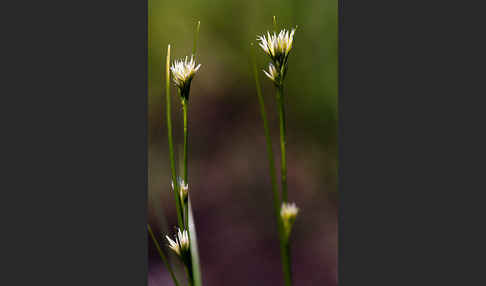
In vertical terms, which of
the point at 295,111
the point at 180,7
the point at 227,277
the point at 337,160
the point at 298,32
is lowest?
the point at 227,277

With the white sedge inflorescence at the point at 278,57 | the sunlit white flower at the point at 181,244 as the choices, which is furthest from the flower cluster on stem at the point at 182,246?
the white sedge inflorescence at the point at 278,57

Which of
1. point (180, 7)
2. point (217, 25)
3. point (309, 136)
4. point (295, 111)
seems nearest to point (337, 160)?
point (309, 136)

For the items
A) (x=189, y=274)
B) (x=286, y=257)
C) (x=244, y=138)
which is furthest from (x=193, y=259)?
(x=244, y=138)

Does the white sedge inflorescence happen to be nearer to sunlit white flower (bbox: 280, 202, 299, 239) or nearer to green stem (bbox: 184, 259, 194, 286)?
sunlit white flower (bbox: 280, 202, 299, 239)

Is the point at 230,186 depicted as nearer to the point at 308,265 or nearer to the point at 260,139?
the point at 260,139

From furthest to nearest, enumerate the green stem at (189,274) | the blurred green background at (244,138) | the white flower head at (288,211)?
the blurred green background at (244,138) < the green stem at (189,274) < the white flower head at (288,211)

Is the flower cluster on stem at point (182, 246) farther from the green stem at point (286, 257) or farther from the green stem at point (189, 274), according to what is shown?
the green stem at point (286, 257)

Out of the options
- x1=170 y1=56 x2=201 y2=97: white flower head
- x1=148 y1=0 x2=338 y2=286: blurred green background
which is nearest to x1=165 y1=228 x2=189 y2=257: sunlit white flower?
x1=148 y1=0 x2=338 y2=286: blurred green background
